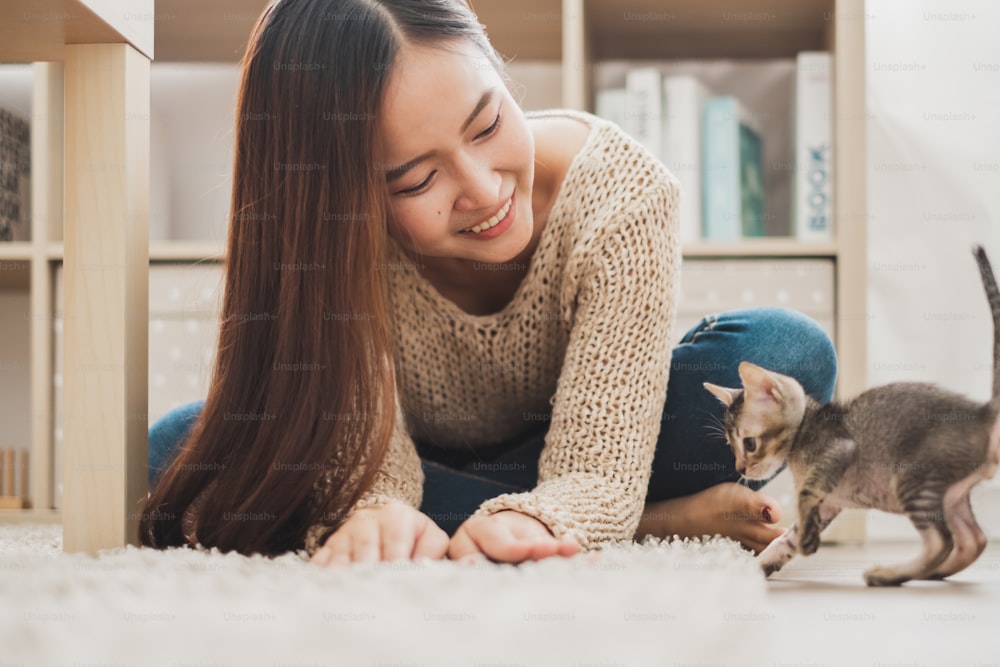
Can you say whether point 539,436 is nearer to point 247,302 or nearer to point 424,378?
point 424,378

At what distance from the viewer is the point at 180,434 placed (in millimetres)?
1127

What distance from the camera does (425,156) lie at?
798mm

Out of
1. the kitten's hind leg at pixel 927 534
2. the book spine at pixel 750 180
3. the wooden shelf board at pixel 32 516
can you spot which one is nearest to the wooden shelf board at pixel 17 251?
the wooden shelf board at pixel 32 516

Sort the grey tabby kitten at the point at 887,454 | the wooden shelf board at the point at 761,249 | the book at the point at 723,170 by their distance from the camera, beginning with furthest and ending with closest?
the book at the point at 723,170, the wooden shelf board at the point at 761,249, the grey tabby kitten at the point at 887,454

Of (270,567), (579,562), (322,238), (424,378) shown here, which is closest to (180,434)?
(424,378)

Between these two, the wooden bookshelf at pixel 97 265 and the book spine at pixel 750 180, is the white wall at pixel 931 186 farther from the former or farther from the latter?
the wooden bookshelf at pixel 97 265

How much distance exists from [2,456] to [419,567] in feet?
4.35

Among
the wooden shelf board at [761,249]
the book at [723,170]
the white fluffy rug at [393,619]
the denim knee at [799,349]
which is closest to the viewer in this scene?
the white fluffy rug at [393,619]

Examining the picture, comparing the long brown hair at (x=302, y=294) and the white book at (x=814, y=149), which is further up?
the white book at (x=814, y=149)

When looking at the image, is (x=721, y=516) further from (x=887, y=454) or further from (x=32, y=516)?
(x=32, y=516)

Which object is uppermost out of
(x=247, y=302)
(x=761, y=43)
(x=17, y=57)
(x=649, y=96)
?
(x=761, y=43)

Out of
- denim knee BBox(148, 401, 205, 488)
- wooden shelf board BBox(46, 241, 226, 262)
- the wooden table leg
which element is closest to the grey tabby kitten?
the wooden table leg

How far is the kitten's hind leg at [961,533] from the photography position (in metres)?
0.60

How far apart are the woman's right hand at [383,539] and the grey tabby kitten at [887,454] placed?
0.23 m
